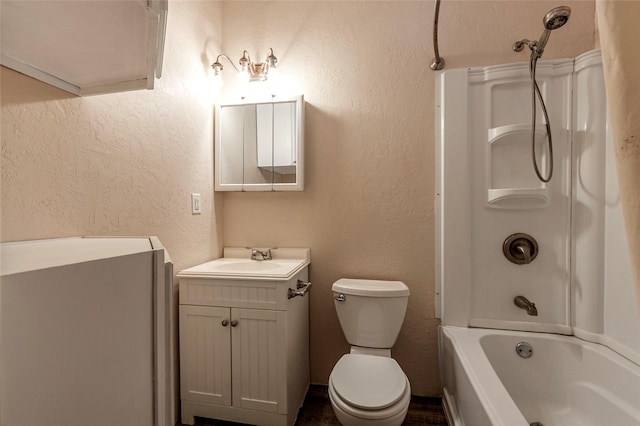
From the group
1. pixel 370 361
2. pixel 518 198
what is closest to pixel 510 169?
pixel 518 198

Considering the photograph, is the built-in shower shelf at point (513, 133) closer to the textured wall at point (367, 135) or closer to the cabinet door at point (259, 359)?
the textured wall at point (367, 135)

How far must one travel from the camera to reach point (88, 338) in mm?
501

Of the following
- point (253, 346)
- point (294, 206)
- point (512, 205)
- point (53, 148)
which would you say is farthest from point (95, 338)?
point (512, 205)

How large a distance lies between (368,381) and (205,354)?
0.83 metres

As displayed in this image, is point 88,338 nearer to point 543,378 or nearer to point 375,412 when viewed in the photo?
point 375,412

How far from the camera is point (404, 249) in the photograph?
1752 millimetres

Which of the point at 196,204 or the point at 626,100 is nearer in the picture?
the point at 626,100

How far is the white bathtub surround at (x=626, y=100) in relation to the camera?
1.58 ft

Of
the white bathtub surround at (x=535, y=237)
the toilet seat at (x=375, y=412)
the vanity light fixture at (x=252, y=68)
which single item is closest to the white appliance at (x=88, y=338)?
the toilet seat at (x=375, y=412)

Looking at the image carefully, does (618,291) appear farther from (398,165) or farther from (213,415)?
(213,415)

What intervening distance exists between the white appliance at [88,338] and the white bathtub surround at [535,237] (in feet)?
3.78

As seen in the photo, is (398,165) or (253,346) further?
(398,165)

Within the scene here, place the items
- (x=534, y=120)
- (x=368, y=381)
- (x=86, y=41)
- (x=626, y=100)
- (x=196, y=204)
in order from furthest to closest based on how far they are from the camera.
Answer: (x=196, y=204)
(x=534, y=120)
(x=368, y=381)
(x=86, y=41)
(x=626, y=100)

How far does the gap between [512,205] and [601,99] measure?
615 mm
